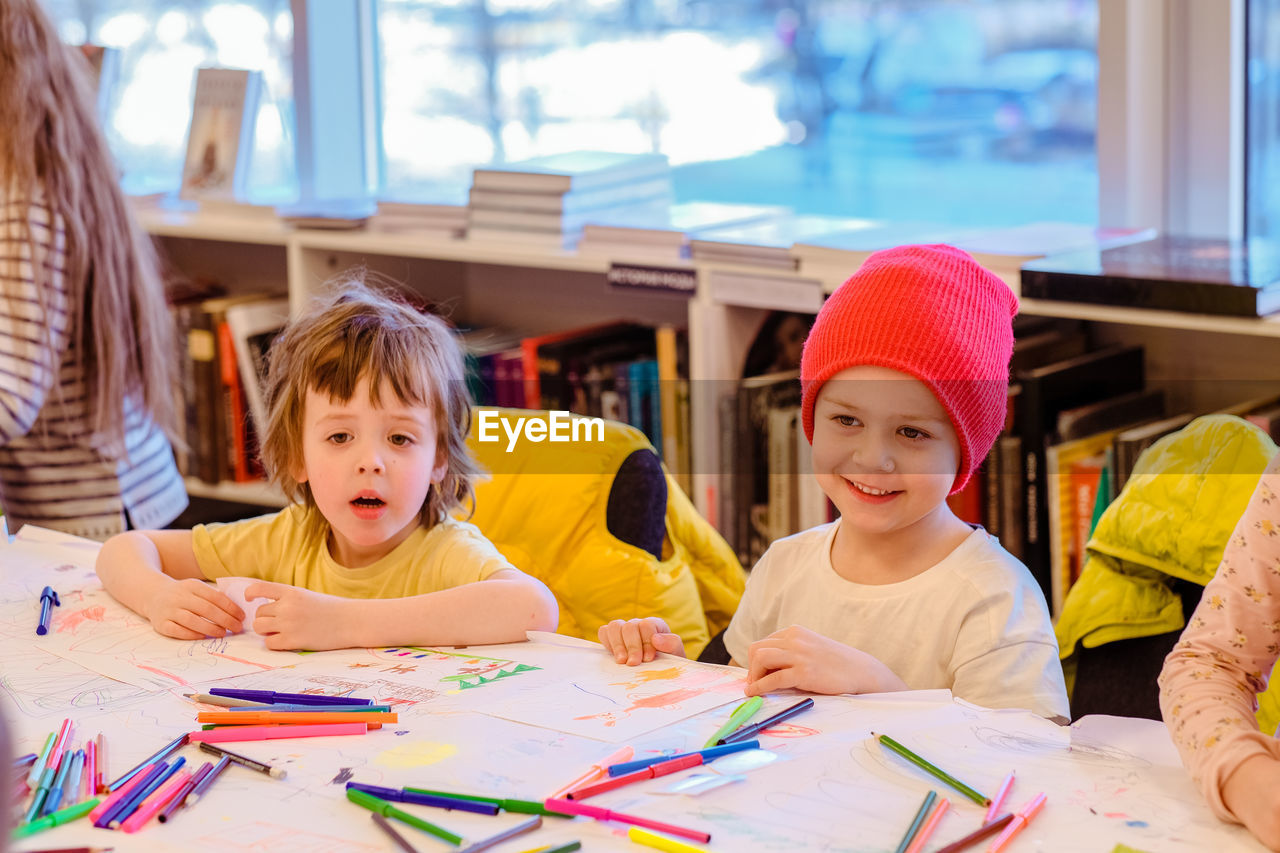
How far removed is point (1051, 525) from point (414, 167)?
1.81 m

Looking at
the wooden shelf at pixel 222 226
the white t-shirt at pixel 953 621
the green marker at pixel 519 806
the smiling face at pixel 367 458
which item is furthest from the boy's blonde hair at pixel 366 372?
the wooden shelf at pixel 222 226

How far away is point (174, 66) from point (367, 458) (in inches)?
103

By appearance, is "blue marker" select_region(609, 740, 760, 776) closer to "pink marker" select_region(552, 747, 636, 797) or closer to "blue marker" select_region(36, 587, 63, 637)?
"pink marker" select_region(552, 747, 636, 797)

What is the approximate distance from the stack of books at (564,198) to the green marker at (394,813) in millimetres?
1591

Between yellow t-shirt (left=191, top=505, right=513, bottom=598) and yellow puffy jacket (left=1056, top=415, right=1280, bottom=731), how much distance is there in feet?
1.99

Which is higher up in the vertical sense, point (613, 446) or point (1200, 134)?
point (1200, 134)

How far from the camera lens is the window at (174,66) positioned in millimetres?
3320

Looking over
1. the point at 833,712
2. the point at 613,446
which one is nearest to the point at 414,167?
the point at 613,446

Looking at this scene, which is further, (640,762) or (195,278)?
(195,278)

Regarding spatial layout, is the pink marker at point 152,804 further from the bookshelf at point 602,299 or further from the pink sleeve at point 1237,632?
the bookshelf at point 602,299

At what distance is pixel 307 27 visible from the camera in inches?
121

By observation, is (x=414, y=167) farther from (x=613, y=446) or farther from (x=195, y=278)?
(x=613, y=446)

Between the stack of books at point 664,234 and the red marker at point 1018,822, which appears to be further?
the stack of books at point 664,234

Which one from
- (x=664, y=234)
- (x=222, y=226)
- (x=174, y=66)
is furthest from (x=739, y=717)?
(x=174, y=66)
